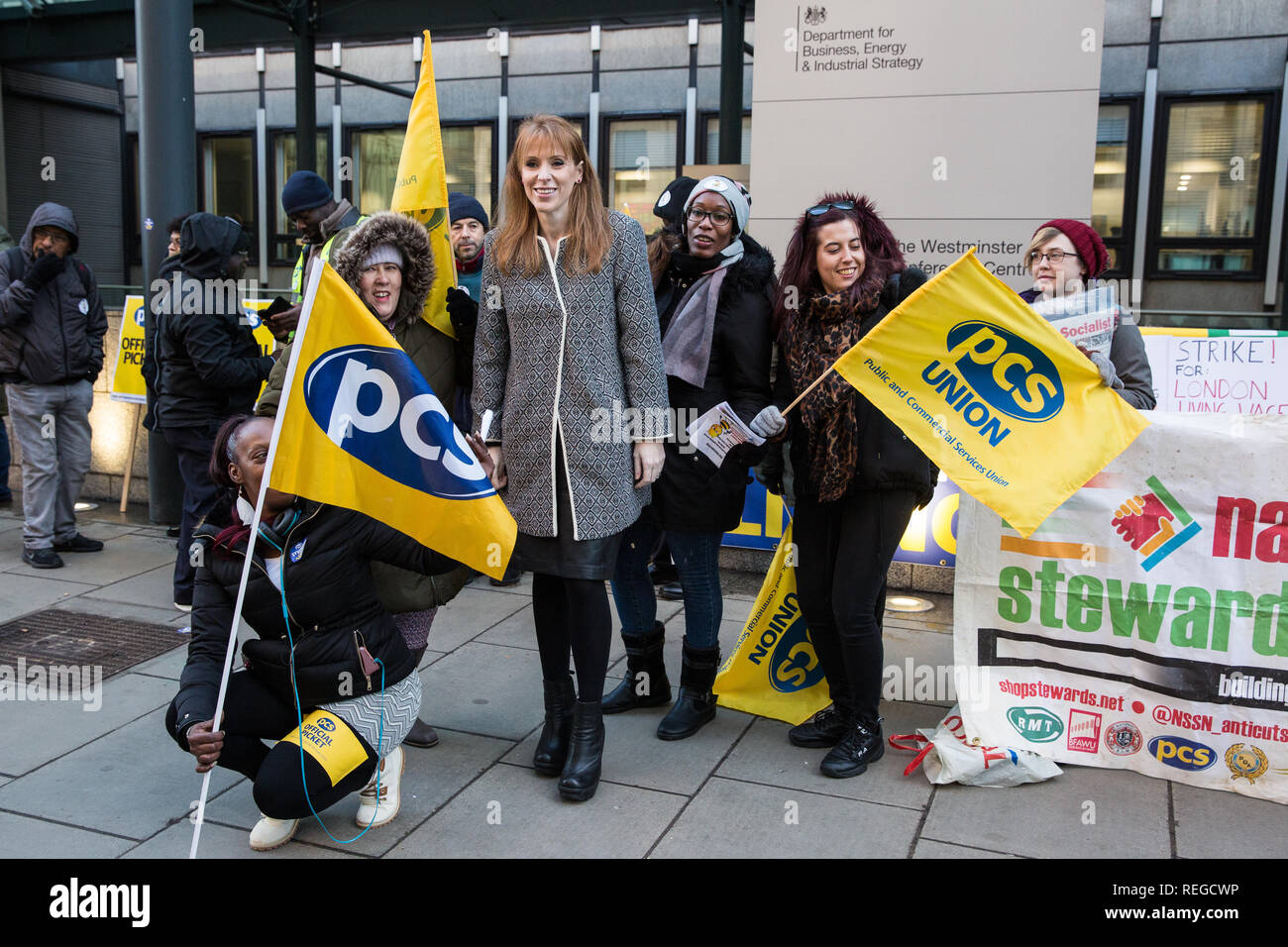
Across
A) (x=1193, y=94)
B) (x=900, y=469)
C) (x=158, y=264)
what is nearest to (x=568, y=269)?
(x=900, y=469)

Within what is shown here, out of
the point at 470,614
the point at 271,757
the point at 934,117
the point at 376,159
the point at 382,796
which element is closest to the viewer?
the point at 271,757

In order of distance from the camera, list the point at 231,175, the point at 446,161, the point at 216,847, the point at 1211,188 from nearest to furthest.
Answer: the point at 216,847 < the point at 1211,188 < the point at 446,161 < the point at 231,175

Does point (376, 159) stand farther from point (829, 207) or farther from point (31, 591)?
point (829, 207)

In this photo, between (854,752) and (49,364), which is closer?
(854,752)

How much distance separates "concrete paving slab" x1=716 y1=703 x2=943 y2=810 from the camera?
3.87 m

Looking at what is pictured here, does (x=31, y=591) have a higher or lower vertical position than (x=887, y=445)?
lower

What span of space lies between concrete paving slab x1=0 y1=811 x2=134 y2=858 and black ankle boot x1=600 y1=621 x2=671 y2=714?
6.07 ft

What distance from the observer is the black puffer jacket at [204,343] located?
5.63 m

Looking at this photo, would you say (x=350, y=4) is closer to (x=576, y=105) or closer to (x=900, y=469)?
(x=576, y=105)

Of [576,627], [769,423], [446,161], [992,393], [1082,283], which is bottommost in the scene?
[576,627]

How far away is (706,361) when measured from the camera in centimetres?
407

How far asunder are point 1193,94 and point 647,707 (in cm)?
940

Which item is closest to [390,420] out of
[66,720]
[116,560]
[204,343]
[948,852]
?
[948,852]

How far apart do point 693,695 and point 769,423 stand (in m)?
1.16
